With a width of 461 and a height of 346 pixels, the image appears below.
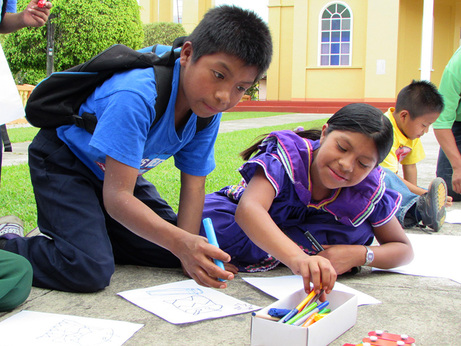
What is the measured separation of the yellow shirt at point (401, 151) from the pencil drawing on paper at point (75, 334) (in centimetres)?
221

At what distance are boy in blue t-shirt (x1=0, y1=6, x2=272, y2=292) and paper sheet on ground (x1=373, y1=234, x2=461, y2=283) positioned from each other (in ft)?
3.13

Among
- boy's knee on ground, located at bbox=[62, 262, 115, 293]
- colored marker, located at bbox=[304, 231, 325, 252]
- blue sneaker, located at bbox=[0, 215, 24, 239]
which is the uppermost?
colored marker, located at bbox=[304, 231, 325, 252]

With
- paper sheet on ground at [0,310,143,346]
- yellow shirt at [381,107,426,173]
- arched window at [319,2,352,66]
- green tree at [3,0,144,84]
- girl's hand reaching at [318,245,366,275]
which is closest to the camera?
paper sheet on ground at [0,310,143,346]

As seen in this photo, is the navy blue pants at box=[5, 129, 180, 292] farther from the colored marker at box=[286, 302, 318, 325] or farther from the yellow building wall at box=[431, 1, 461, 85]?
the yellow building wall at box=[431, 1, 461, 85]

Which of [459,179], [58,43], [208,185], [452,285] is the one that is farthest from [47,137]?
[58,43]

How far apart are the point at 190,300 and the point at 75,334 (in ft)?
1.42

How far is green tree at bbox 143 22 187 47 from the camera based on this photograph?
58.9 ft

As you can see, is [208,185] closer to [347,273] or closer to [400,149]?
[400,149]

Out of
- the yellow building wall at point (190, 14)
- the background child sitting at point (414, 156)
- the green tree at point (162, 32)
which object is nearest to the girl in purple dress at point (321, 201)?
the background child sitting at point (414, 156)

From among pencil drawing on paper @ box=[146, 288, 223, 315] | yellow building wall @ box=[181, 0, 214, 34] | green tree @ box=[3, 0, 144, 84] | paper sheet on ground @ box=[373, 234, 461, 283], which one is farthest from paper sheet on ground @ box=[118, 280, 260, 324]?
yellow building wall @ box=[181, 0, 214, 34]

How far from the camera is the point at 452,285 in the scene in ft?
6.95

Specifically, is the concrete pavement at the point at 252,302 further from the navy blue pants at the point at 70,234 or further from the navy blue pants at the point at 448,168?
the navy blue pants at the point at 448,168

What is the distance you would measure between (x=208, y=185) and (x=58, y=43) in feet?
35.1

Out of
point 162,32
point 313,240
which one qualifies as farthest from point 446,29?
point 313,240
